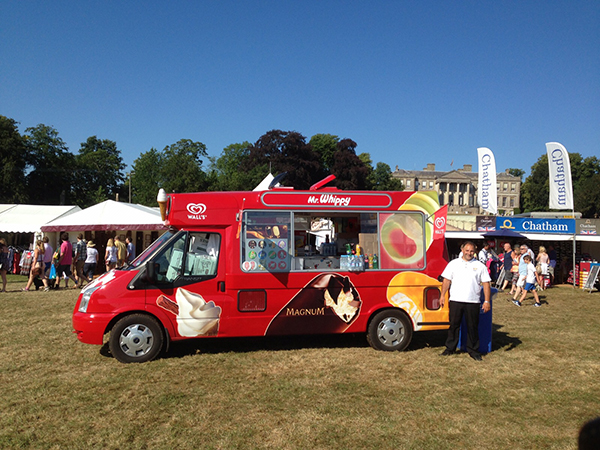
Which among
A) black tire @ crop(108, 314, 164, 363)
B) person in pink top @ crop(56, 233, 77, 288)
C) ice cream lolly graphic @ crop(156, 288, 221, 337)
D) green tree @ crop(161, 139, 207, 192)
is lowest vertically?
black tire @ crop(108, 314, 164, 363)

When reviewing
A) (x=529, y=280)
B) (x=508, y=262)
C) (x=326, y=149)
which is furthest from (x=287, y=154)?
(x=529, y=280)

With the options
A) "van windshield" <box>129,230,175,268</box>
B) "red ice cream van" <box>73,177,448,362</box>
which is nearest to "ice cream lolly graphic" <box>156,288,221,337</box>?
"red ice cream van" <box>73,177,448,362</box>

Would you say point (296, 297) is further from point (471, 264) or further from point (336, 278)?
point (471, 264)

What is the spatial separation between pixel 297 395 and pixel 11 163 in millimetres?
51105

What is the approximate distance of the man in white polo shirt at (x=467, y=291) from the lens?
23.4 feet

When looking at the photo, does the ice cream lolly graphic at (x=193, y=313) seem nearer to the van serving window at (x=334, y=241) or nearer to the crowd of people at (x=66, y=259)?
the van serving window at (x=334, y=241)

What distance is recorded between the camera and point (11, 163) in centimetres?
4722

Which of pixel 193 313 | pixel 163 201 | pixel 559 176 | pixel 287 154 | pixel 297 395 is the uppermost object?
pixel 287 154

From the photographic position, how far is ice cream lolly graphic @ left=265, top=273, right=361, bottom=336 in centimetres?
720

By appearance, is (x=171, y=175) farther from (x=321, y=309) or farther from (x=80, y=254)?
(x=321, y=309)

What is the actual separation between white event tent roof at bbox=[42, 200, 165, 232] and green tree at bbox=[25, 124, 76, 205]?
119ft

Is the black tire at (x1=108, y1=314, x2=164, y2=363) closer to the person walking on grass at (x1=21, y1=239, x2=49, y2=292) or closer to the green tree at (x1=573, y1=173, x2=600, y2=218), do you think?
the person walking on grass at (x1=21, y1=239, x2=49, y2=292)

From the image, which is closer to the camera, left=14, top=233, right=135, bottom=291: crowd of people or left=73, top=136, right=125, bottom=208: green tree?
left=14, top=233, right=135, bottom=291: crowd of people

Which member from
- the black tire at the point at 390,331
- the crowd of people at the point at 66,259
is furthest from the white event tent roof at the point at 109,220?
the black tire at the point at 390,331
